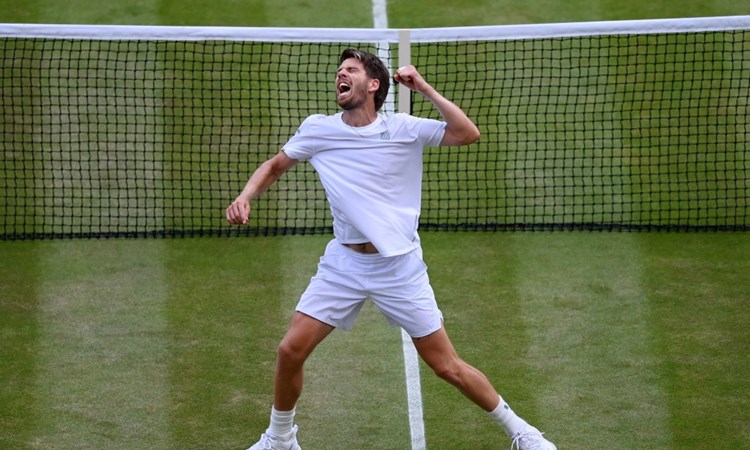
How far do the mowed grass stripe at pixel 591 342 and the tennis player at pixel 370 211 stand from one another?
1018mm

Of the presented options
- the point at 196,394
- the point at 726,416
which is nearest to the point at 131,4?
the point at 196,394

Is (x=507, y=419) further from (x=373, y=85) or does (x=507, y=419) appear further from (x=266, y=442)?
(x=373, y=85)

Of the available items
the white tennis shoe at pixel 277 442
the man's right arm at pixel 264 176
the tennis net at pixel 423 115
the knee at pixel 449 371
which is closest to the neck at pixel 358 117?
the man's right arm at pixel 264 176

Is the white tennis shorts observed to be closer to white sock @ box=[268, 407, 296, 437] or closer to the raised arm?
white sock @ box=[268, 407, 296, 437]

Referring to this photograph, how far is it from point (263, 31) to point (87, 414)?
13.5 feet

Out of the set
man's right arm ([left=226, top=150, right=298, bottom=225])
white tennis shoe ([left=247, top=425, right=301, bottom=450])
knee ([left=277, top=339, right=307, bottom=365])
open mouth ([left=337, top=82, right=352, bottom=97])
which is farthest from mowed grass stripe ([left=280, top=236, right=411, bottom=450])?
open mouth ([left=337, top=82, right=352, bottom=97])

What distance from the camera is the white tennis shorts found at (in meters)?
7.85

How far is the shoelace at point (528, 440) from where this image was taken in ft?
26.6

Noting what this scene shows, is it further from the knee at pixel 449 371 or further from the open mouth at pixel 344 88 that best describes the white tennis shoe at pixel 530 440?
the open mouth at pixel 344 88

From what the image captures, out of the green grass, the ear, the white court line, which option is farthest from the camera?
the green grass

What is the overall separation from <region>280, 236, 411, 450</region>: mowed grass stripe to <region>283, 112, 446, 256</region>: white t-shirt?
5.04 ft

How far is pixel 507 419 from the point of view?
8.10 m

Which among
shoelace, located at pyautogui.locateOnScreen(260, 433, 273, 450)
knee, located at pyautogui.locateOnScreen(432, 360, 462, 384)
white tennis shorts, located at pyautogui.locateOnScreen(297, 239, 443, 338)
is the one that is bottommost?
shoelace, located at pyautogui.locateOnScreen(260, 433, 273, 450)

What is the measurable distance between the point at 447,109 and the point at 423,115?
22.7 ft
